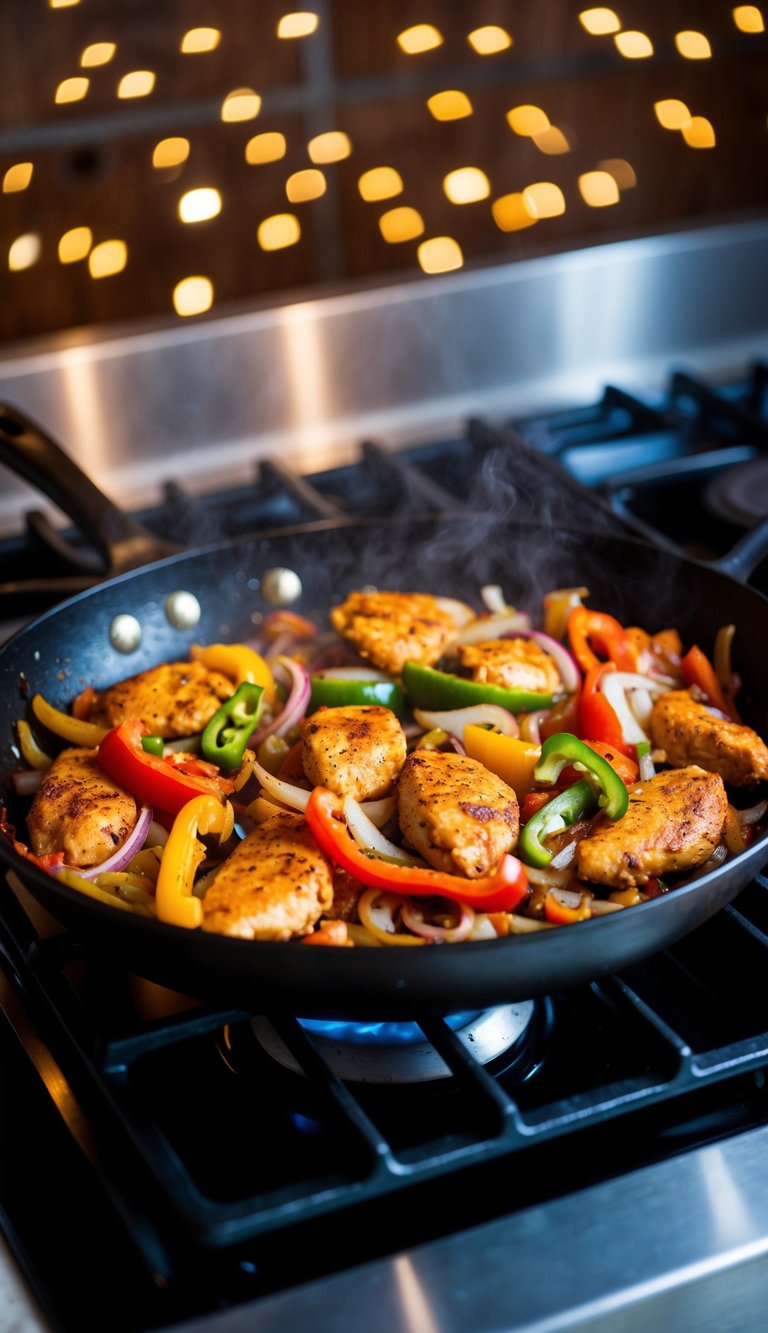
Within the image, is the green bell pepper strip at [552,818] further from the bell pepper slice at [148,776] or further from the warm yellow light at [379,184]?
the warm yellow light at [379,184]

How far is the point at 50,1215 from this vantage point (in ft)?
3.78

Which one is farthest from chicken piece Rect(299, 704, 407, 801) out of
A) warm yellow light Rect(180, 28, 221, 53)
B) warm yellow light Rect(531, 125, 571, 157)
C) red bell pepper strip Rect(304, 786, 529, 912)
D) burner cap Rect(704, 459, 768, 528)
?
warm yellow light Rect(531, 125, 571, 157)

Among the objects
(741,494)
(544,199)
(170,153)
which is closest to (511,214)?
(544,199)

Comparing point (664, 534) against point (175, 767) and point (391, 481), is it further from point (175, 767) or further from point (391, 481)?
point (175, 767)

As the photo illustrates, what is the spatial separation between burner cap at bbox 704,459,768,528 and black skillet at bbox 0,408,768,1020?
0.93ft

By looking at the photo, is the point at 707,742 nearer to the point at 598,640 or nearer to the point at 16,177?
the point at 598,640

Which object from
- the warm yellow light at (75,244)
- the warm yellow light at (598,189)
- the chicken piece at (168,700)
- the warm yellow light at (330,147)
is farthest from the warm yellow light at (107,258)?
the chicken piece at (168,700)

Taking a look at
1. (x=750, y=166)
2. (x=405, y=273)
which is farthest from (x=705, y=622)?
(x=750, y=166)

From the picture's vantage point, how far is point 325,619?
2.00 m

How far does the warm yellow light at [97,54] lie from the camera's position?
2232 millimetres

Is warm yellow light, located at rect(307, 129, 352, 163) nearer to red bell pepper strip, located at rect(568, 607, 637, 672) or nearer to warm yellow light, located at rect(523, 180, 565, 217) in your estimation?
warm yellow light, located at rect(523, 180, 565, 217)

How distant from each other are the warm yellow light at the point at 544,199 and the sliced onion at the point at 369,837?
69.8 inches

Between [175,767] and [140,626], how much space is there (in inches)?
16.1

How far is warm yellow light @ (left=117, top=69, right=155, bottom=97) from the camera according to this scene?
7.57 ft
